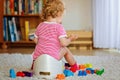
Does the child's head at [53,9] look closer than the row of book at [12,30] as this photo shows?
Yes

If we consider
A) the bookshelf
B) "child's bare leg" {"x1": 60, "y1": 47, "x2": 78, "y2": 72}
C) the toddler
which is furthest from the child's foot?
the bookshelf

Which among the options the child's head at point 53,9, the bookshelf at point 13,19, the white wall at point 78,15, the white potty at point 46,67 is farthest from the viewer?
the white wall at point 78,15

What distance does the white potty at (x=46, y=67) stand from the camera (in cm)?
165

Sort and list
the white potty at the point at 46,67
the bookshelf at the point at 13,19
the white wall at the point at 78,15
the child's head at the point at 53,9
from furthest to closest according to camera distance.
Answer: the white wall at the point at 78,15 < the bookshelf at the point at 13,19 < the child's head at the point at 53,9 < the white potty at the point at 46,67

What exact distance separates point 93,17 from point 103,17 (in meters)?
0.13

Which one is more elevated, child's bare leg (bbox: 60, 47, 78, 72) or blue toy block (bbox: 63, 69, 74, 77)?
child's bare leg (bbox: 60, 47, 78, 72)

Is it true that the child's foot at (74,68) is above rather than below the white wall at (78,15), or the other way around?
below

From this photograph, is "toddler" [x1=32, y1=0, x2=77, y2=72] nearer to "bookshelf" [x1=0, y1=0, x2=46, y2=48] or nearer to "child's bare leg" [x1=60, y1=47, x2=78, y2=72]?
"child's bare leg" [x1=60, y1=47, x2=78, y2=72]

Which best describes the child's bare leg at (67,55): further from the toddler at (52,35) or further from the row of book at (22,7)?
the row of book at (22,7)

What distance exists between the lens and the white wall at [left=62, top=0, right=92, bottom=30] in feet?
10.8

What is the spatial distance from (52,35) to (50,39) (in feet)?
0.09

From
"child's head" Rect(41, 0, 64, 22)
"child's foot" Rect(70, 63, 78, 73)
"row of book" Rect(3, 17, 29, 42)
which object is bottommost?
"child's foot" Rect(70, 63, 78, 73)

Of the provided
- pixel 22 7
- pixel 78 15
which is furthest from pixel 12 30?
pixel 78 15

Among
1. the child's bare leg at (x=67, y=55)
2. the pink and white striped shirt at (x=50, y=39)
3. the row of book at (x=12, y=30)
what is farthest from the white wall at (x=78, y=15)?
the pink and white striped shirt at (x=50, y=39)
